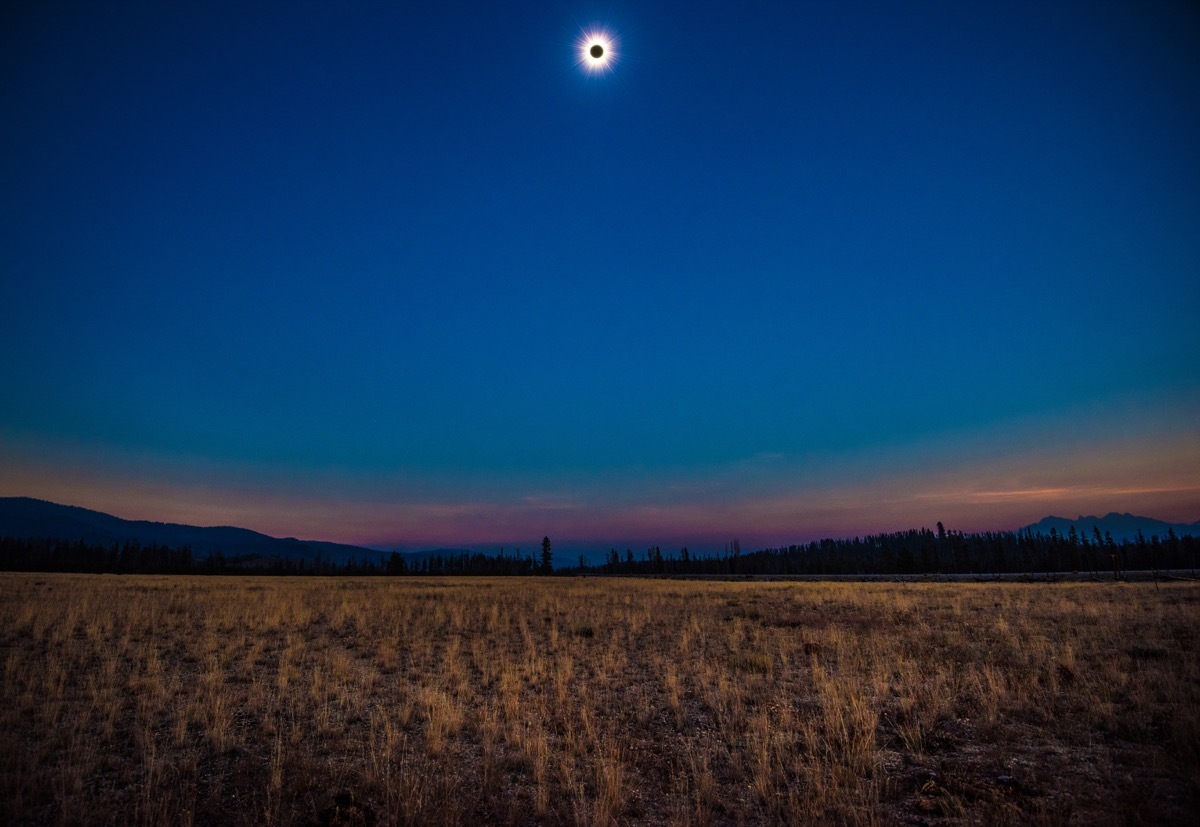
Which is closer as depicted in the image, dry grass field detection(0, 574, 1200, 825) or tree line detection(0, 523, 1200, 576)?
dry grass field detection(0, 574, 1200, 825)

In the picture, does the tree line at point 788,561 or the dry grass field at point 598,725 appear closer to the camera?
the dry grass field at point 598,725

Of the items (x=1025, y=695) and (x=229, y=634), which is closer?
(x=1025, y=695)

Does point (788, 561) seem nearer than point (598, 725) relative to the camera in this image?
No

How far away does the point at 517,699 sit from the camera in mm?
8859

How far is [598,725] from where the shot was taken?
7758mm

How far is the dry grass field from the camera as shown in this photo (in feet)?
17.1

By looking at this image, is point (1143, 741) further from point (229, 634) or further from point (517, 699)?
point (229, 634)

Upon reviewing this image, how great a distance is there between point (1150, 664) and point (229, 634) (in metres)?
20.7

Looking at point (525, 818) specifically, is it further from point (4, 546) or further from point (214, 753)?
point (4, 546)

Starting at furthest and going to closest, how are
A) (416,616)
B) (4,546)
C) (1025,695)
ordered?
1. (4,546)
2. (416,616)
3. (1025,695)

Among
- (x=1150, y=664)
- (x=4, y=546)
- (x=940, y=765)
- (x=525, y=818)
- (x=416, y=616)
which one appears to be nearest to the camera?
(x=525, y=818)

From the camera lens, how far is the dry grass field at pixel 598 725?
5227mm

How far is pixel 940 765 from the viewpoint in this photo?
603 centimetres

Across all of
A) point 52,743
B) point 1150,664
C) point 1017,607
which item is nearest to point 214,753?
point 52,743
